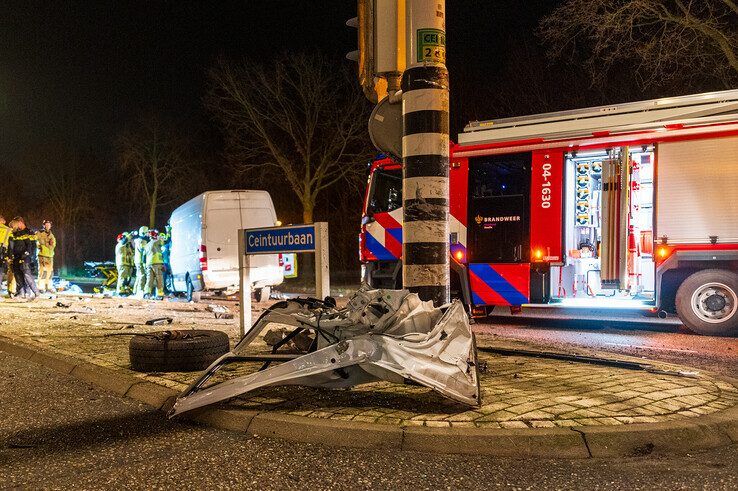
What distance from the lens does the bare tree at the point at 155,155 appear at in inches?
1570

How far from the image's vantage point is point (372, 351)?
4.38 m

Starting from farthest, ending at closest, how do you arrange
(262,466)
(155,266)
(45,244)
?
(45,244) < (155,266) < (262,466)

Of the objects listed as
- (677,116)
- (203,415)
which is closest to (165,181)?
(677,116)

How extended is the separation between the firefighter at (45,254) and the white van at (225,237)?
5.16 meters

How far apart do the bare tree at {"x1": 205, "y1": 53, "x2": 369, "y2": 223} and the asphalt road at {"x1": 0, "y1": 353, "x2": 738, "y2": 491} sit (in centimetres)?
2480

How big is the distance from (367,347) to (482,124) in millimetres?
7726

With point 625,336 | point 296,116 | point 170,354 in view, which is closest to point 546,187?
point 625,336

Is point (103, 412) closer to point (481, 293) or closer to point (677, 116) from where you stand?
point (481, 293)

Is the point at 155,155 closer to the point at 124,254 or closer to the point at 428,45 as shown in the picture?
the point at 124,254

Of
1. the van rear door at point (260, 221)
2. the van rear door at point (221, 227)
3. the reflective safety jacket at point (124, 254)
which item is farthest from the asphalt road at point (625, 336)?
the reflective safety jacket at point (124, 254)

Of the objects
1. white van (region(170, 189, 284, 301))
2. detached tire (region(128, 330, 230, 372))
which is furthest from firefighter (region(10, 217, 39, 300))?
detached tire (region(128, 330, 230, 372))

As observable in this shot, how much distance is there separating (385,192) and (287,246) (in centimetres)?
534

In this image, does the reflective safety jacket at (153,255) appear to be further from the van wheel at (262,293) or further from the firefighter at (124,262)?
the van wheel at (262,293)

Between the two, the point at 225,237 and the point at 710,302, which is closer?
the point at 710,302
